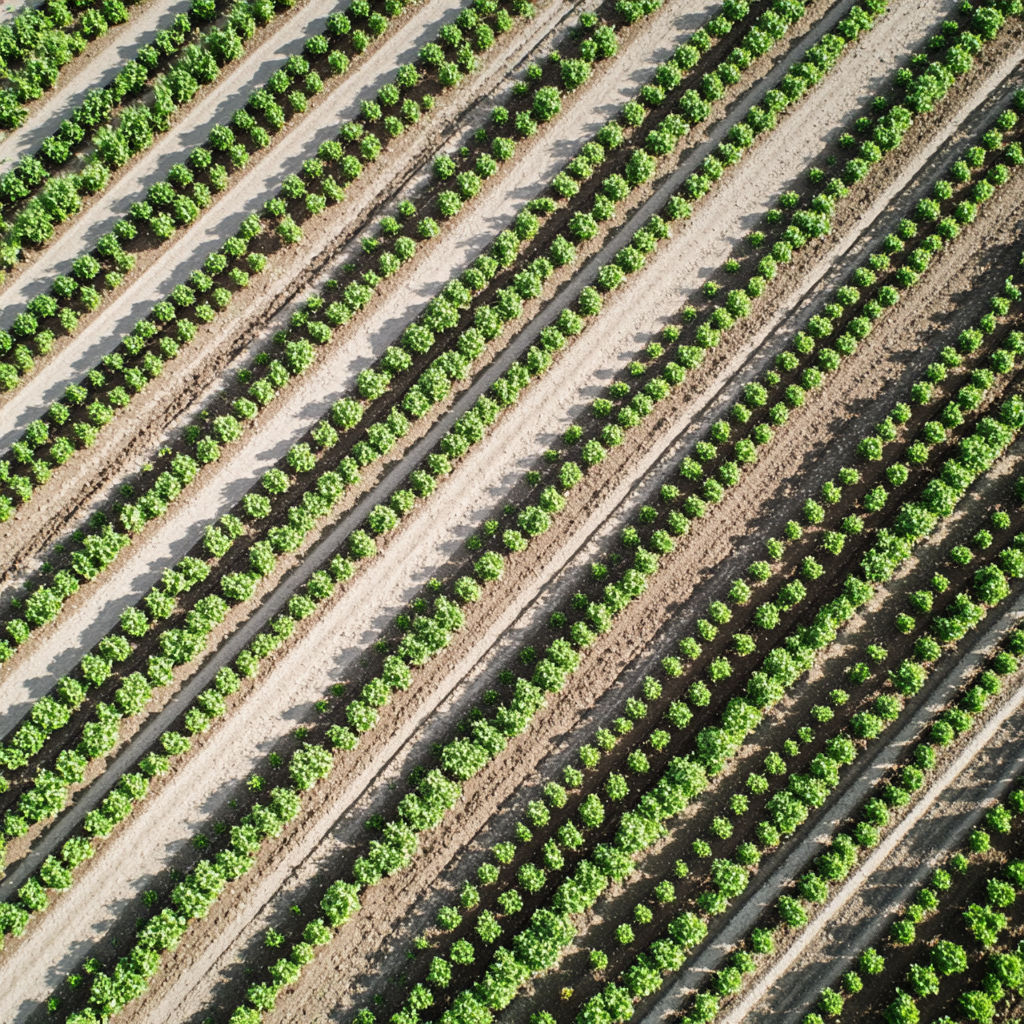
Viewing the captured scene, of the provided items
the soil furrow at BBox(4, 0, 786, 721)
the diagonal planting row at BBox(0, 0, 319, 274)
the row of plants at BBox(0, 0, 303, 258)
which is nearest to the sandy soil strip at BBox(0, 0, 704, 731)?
the soil furrow at BBox(4, 0, 786, 721)

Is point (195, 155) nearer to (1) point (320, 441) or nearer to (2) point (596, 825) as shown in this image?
(1) point (320, 441)

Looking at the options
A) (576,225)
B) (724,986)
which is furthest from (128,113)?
(724,986)

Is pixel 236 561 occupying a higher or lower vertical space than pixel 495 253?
lower

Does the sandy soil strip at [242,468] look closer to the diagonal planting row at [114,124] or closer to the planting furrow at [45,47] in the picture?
the diagonal planting row at [114,124]

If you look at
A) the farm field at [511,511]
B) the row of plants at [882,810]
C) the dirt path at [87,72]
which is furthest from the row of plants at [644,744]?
the dirt path at [87,72]

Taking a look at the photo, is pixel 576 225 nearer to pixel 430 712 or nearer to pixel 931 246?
pixel 931 246

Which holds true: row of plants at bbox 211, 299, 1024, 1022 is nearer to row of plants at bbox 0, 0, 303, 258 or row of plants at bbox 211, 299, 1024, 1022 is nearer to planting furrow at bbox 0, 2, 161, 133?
row of plants at bbox 0, 0, 303, 258
